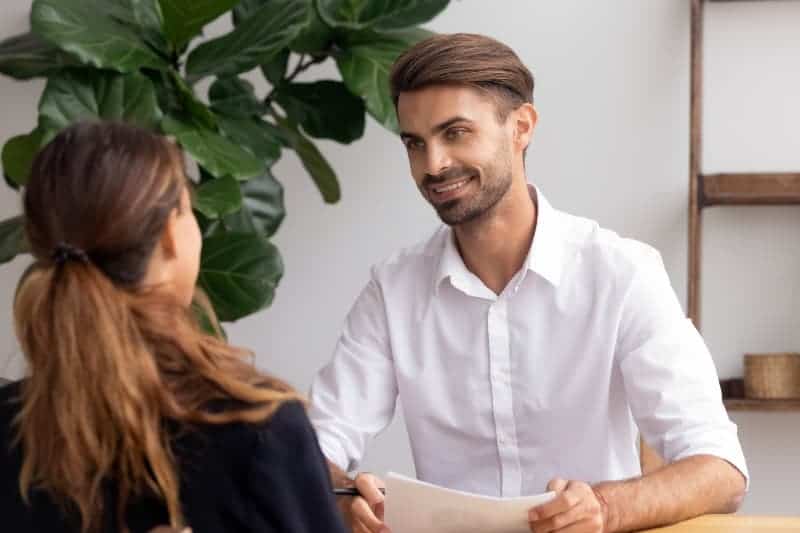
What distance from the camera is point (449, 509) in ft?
5.51

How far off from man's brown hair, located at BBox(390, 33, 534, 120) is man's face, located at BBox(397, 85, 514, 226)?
2 cm

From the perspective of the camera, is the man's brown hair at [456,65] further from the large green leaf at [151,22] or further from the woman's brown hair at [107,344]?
the woman's brown hair at [107,344]

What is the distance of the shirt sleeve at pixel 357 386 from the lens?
223cm

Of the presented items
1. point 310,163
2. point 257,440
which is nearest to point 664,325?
point 257,440

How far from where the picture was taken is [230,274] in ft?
9.08

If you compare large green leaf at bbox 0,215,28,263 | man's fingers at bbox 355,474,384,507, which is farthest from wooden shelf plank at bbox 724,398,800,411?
large green leaf at bbox 0,215,28,263

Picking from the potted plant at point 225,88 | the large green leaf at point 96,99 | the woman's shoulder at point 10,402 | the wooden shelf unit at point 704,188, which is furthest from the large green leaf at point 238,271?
the woman's shoulder at point 10,402

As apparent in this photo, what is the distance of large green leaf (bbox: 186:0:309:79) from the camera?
2760 mm

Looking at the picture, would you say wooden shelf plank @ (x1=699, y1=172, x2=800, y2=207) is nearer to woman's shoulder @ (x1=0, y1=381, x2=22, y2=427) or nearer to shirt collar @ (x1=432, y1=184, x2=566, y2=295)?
shirt collar @ (x1=432, y1=184, x2=566, y2=295)

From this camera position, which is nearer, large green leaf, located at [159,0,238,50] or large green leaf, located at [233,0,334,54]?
large green leaf, located at [159,0,238,50]

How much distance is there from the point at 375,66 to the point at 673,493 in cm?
143

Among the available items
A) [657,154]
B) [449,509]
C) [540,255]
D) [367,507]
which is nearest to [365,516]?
[367,507]

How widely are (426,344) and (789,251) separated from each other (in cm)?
139

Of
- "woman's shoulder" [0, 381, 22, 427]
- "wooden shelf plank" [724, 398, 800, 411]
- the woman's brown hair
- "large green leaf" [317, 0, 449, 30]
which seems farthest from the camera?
"wooden shelf plank" [724, 398, 800, 411]
